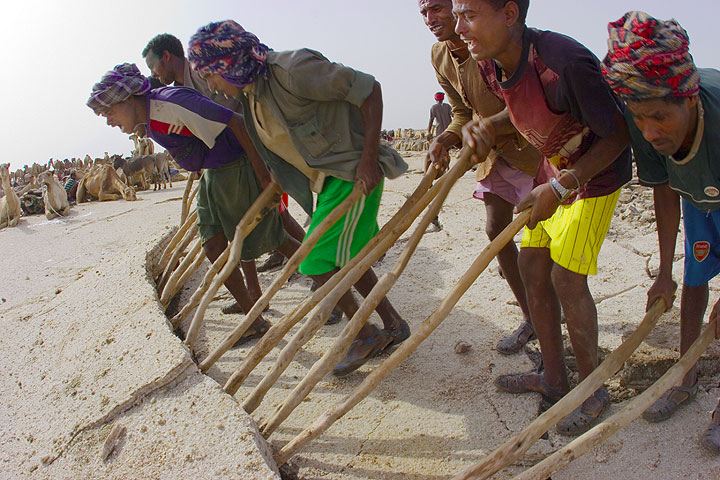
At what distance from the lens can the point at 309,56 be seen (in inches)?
96.1

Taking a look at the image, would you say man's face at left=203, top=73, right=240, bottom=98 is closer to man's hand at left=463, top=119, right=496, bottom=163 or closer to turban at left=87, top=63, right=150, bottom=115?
turban at left=87, top=63, right=150, bottom=115

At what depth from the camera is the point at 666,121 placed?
62.9 inches

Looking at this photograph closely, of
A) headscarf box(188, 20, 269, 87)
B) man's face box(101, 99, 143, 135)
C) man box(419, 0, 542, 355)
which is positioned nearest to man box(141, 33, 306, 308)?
man's face box(101, 99, 143, 135)

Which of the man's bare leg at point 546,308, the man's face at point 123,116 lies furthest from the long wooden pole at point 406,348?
the man's face at point 123,116

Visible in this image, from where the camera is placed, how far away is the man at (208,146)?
2.84 m

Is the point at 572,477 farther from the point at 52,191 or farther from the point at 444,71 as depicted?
the point at 52,191

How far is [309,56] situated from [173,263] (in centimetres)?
215

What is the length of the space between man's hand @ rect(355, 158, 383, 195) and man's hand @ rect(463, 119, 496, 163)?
→ 0.46m

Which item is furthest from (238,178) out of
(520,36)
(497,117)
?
(520,36)

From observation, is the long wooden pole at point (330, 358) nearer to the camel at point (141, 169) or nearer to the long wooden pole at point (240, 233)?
the long wooden pole at point (240, 233)

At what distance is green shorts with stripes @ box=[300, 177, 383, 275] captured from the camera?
2.61m

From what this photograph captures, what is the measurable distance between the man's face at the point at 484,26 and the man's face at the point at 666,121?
48 cm

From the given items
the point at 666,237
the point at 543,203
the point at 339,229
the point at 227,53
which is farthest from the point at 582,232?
the point at 227,53

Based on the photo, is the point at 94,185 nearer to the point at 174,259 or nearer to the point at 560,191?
the point at 174,259
